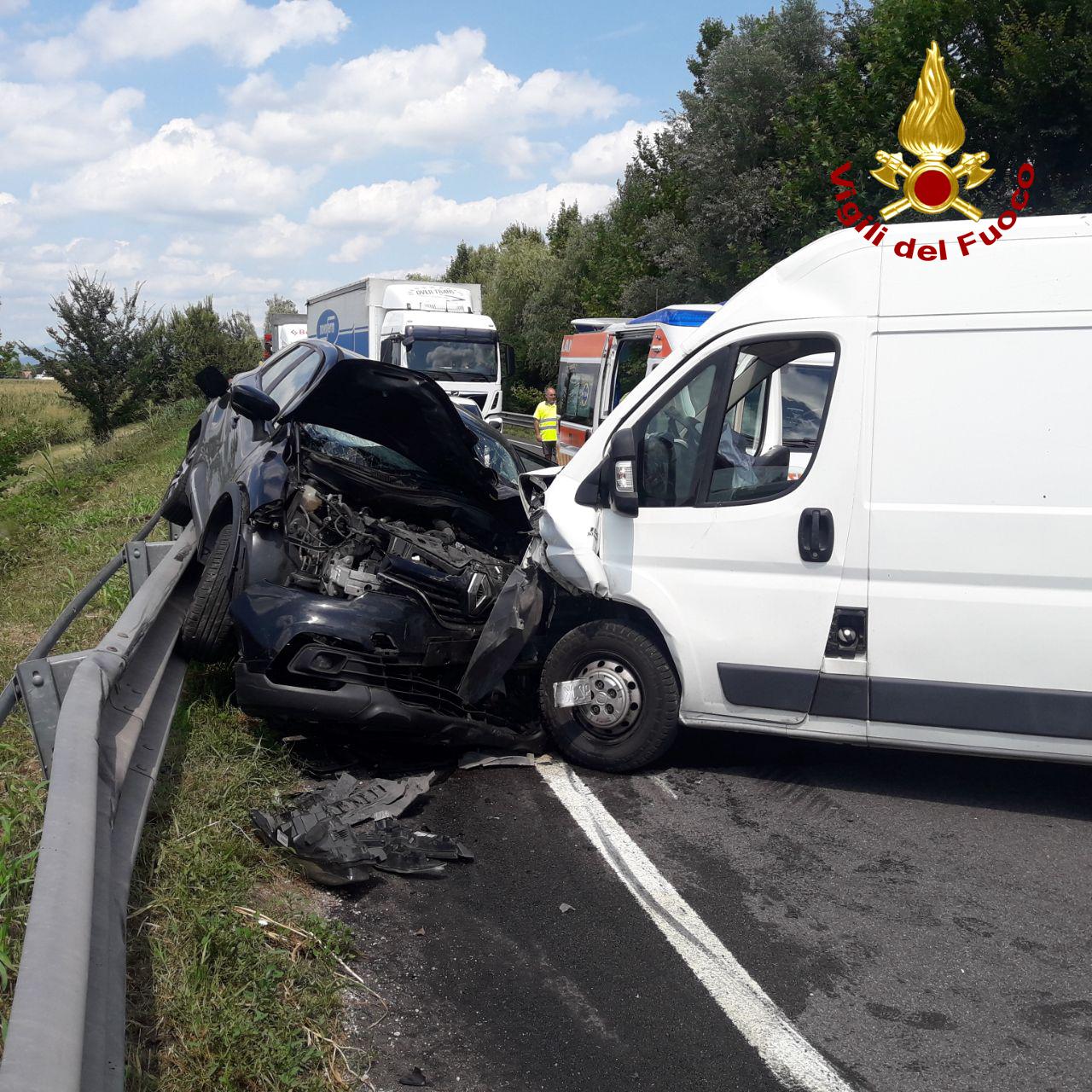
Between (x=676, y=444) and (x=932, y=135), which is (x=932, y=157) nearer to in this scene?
(x=932, y=135)

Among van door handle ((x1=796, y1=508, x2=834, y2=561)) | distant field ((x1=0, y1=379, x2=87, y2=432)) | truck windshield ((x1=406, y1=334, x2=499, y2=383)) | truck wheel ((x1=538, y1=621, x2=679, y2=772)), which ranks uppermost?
truck windshield ((x1=406, y1=334, x2=499, y2=383))

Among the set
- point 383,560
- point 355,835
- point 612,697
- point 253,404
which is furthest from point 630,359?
point 355,835

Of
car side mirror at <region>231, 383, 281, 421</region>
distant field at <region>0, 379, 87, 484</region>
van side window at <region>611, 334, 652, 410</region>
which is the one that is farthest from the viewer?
distant field at <region>0, 379, 87, 484</region>

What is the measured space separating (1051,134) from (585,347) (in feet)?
26.6

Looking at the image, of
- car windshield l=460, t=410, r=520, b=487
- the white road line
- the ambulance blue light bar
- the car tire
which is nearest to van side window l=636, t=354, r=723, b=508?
the white road line

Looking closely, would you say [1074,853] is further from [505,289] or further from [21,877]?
[505,289]

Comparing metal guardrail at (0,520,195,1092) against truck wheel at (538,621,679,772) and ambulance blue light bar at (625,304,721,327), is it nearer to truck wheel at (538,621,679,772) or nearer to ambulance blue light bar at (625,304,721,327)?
truck wheel at (538,621,679,772)

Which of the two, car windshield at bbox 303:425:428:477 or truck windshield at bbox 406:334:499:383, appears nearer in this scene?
car windshield at bbox 303:425:428:477

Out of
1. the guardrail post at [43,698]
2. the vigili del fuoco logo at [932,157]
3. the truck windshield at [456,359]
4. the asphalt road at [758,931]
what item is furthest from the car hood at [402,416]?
the truck windshield at [456,359]

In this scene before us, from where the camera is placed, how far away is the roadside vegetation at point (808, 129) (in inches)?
621

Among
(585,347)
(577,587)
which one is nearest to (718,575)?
(577,587)

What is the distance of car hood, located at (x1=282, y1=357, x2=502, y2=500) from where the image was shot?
19.5 feet

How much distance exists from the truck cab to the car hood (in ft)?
18.8

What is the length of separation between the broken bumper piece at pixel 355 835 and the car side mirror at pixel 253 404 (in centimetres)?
224
